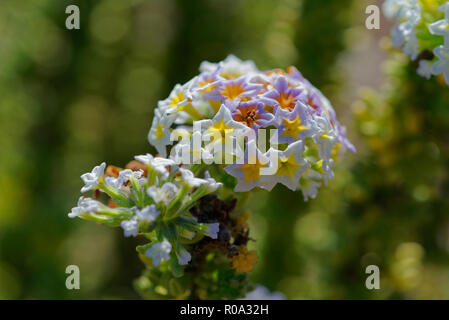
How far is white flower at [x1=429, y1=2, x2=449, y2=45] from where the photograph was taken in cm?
144

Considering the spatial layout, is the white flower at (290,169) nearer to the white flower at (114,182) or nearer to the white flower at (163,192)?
the white flower at (163,192)

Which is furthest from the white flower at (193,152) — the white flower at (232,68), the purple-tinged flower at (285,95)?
the white flower at (232,68)

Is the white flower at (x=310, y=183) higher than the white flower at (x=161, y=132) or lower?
lower

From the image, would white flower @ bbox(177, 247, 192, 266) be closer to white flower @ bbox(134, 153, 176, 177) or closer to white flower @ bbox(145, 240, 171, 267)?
white flower @ bbox(145, 240, 171, 267)

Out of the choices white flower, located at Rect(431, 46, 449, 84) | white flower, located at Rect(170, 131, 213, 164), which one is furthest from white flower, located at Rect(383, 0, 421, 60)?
white flower, located at Rect(170, 131, 213, 164)

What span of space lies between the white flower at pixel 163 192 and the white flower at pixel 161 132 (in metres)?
0.19

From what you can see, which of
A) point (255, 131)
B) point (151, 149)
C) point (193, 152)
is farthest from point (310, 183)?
point (151, 149)

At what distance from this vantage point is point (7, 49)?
262 centimetres

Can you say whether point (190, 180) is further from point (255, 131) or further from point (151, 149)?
point (151, 149)

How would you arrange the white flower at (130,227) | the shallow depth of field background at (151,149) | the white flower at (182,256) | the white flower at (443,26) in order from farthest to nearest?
the shallow depth of field background at (151,149), the white flower at (443,26), the white flower at (182,256), the white flower at (130,227)

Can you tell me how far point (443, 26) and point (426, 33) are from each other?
0.12 meters

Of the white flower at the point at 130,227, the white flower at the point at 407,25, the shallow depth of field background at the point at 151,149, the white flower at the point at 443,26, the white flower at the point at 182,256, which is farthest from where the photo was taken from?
the shallow depth of field background at the point at 151,149

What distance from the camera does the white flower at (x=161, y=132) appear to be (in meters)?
1.44

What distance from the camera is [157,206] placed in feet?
4.18
